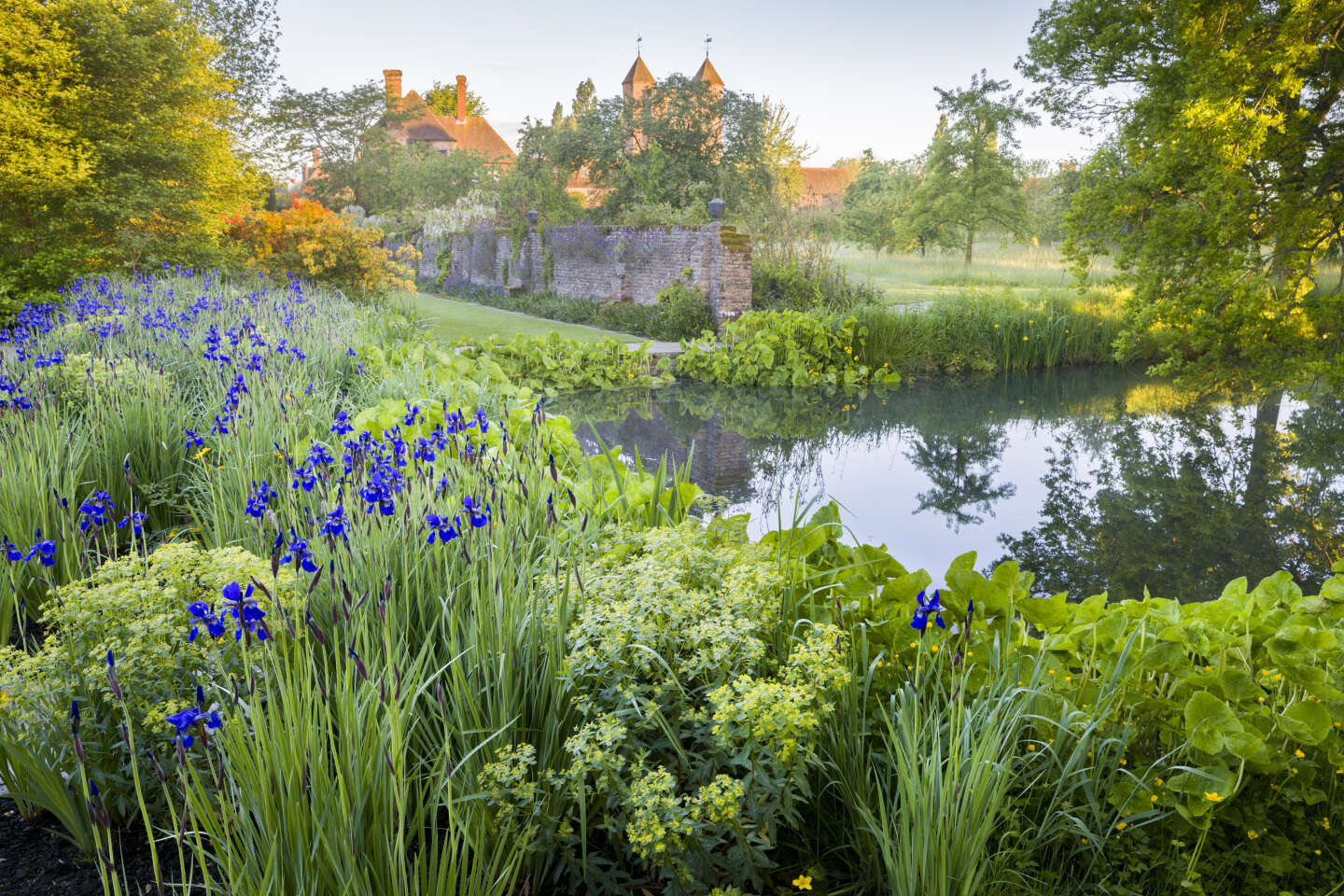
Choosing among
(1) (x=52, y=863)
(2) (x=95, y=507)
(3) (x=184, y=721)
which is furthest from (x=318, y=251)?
(3) (x=184, y=721)

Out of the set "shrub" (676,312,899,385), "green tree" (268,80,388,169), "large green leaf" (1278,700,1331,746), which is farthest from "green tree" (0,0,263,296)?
"green tree" (268,80,388,169)

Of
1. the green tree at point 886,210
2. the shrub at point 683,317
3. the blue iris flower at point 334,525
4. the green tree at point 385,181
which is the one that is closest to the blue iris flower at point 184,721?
the blue iris flower at point 334,525

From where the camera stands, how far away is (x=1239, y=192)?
21.0 feet

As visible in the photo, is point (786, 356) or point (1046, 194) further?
point (1046, 194)

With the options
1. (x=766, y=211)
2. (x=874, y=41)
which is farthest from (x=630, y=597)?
(x=874, y=41)

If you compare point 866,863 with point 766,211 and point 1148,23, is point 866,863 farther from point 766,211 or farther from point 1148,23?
point 766,211

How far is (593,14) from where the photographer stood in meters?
31.4

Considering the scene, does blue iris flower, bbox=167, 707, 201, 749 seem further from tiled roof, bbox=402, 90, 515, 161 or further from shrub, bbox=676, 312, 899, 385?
tiled roof, bbox=402, 90, 515, 161

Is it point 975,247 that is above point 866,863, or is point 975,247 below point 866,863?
above

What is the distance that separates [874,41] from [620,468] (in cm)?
2126

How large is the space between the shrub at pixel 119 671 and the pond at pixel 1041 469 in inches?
98.6

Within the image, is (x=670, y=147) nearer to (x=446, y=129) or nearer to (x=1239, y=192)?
(x=1239, y=192)

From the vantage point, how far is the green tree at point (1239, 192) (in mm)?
5652

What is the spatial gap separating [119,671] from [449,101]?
64.9 m
